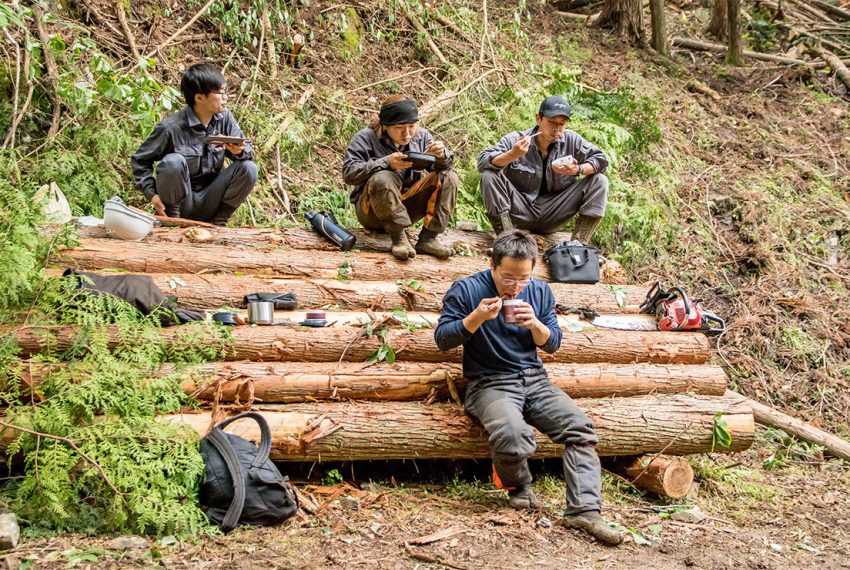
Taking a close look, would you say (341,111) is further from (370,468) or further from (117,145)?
(370,468)

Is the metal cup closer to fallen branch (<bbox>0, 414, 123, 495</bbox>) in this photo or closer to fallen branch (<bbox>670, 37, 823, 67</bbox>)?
fallen branch (<bbox>0, 414, 123, 495</bbox>)

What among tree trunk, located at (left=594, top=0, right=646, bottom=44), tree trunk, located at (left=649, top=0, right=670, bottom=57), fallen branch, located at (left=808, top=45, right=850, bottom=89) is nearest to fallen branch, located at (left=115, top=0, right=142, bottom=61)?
tree trunk, located at (left=594, top=0, right=646, bottom=44)

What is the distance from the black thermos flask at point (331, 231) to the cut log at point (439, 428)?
205 centimetres

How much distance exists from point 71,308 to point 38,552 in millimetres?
1618

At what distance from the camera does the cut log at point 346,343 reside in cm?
466

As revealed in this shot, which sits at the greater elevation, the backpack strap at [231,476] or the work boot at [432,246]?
the work boot at [432,246]

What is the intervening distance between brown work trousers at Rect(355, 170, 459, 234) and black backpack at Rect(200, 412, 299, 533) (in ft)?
8.93

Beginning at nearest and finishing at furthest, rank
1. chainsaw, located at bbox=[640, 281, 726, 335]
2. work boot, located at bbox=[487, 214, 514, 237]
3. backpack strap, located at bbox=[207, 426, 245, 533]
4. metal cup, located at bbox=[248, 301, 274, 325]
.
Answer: backpack strap, located at bbox=[207, 426, 245, 533] < metal cup, located at bbox=[248, 301, 274, 325] < chainsaw, located at bbox=[640, 281, 726, 335] < work boot, located at bbox=[487, 214, 514, 237]

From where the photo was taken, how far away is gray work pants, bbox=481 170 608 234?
280 inches

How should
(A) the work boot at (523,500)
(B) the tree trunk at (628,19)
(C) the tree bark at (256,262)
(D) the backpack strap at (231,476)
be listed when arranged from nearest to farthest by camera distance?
(D) the backpack strap at (231,476) < (A) the work boot at (523,500) < (C) the tree bark at (256,262) < (B) the tree trunk at (628,19)

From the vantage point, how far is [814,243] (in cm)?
961

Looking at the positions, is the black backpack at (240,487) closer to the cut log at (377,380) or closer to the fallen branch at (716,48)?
the cut log at (377,380)

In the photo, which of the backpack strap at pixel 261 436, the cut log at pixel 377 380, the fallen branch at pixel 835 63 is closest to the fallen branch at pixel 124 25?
the cut log at pixel 377 380

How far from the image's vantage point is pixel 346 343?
17.8ft
